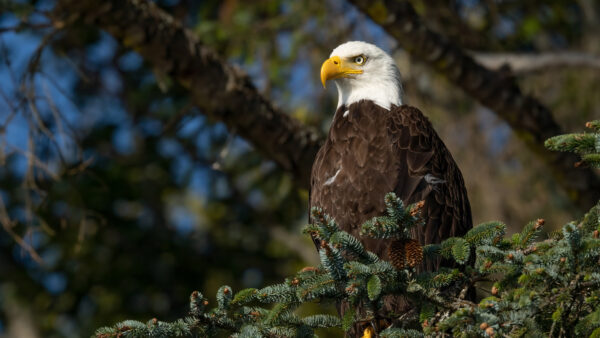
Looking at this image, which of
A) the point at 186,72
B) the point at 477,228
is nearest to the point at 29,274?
the point at 186,72

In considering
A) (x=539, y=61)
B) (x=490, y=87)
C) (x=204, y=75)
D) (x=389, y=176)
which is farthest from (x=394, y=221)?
(x=539, y=61)

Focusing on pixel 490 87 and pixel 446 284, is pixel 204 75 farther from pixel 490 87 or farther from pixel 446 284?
pixel 446 284

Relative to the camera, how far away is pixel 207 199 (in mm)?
7980

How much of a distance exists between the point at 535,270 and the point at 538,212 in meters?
5.73

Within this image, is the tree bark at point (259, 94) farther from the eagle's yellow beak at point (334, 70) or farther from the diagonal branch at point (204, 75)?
the eagle's yellow beak at point (334, 70)

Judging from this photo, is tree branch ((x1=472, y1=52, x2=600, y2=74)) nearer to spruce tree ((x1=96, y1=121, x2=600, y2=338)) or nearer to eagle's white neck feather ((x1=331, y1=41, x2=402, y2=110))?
eagle's white neck feather ((x1=331, y1=41, x2=402, y2=110))

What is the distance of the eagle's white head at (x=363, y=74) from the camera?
14.3ft

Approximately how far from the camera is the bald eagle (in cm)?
366

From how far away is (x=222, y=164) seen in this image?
6.20 m

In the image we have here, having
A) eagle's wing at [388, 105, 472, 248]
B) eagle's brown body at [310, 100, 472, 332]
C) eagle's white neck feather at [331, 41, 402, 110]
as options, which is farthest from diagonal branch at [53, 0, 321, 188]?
eagle's wing at [388, 105, 472, 248]

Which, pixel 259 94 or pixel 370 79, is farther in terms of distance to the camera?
pixel 259 94

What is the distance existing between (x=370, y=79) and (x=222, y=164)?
→ 6.93 feet

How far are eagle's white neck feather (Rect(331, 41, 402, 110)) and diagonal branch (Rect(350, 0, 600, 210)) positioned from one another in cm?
38

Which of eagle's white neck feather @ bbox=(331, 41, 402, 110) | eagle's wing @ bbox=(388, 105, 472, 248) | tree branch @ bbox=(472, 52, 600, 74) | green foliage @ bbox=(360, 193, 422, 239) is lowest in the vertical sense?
green foliage @ bbox=(360, 193, 422, 239)
